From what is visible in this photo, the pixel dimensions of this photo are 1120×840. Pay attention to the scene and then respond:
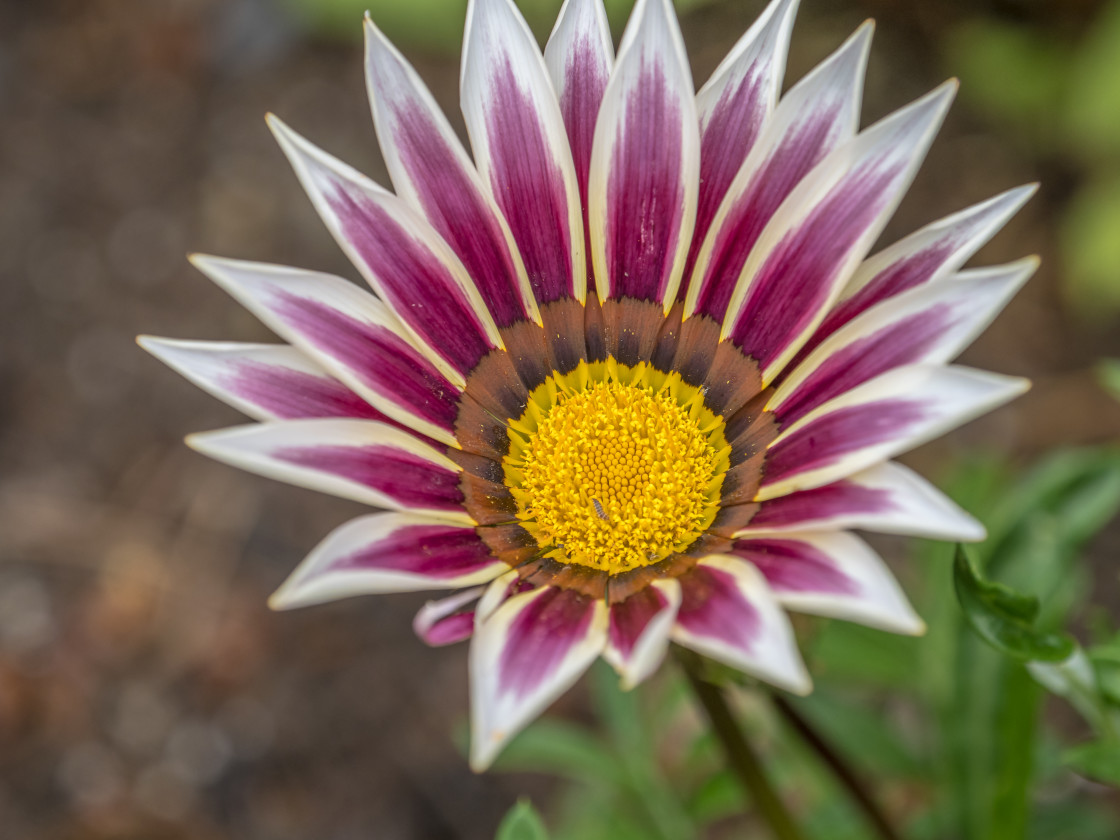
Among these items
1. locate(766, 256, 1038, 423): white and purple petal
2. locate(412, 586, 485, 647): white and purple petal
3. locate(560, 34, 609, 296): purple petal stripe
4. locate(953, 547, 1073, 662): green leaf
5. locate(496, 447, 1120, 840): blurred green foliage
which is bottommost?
locate(496, 447, 1120, 840): blurred green foliage

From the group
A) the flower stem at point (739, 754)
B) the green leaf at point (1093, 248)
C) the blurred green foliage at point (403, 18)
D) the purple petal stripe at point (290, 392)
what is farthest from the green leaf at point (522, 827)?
the blurred green foliage at point (403, 18)

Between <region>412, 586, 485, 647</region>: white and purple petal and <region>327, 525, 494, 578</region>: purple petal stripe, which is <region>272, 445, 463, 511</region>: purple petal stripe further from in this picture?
<region>412, 586, 485, 647</region>: white and purple petal

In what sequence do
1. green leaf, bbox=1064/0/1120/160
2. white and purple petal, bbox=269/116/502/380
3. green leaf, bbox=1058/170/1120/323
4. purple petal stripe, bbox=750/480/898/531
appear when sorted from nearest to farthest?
purple petal stripe, bbox=750/480/898/531 < white and purple petal, bbox=269/116/502/380 < green leaf, bbox=1058/170/1120/323 < green leaf, bbox=1064/0/1120/160

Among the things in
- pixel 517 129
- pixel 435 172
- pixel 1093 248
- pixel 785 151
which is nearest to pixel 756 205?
pixel 785 151

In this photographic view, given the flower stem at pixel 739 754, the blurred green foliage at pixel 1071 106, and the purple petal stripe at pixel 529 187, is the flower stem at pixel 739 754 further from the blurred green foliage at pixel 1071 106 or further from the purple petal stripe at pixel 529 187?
the blurred green foliage at pixel 1071 106

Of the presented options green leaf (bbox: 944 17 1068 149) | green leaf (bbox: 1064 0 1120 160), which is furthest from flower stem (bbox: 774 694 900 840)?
green leaf (bbox: 944 17 1068 149)

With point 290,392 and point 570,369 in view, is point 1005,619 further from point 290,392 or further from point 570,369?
point 290,392

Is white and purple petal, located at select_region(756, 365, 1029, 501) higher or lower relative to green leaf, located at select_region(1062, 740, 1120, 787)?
higher

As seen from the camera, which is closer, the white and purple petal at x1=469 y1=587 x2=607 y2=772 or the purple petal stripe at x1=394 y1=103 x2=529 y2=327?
the white and purple petal at x1=469 y1=587 x2=607 y2=772
